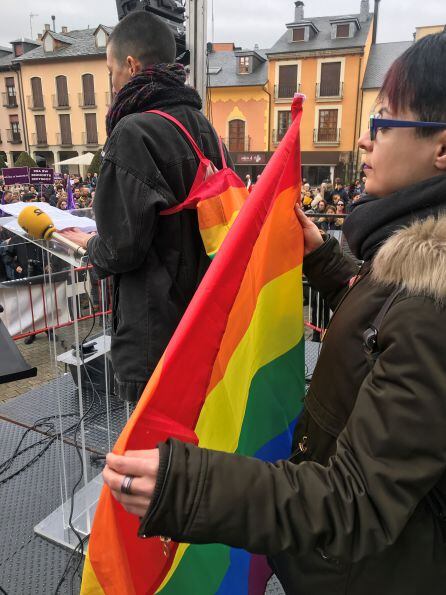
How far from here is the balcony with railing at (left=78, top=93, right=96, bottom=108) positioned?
3426 cm

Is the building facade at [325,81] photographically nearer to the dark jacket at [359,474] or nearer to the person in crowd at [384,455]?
the person in crowd at [384,455]

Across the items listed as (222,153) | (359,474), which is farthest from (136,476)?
(222,153)

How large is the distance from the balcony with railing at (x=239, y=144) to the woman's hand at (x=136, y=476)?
31.7m

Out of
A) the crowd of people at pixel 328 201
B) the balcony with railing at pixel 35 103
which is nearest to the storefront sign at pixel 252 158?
the crowd of people at pixel 328 201

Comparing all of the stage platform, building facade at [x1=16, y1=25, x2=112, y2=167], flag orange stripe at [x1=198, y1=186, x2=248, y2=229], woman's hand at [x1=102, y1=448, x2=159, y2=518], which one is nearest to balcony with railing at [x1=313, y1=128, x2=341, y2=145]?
building facade at [x1=16, y1=25, x2=112, y2=167]

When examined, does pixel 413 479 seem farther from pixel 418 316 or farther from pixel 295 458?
pixel 295 458

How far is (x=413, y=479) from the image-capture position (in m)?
0.77

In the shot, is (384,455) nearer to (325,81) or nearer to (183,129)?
(183,129)

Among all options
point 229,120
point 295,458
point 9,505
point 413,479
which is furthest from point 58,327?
A: point 229,120

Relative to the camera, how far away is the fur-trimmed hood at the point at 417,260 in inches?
32.0

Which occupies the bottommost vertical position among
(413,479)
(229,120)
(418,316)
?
(413,479)

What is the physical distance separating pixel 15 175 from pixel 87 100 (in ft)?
77.5

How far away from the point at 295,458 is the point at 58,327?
5619mm

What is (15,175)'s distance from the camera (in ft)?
45.3
